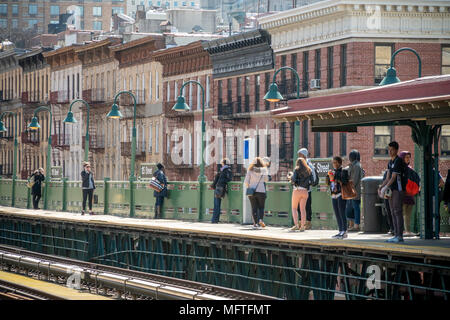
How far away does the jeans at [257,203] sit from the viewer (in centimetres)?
2995

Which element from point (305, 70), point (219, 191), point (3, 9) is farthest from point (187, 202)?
point (3, 9)

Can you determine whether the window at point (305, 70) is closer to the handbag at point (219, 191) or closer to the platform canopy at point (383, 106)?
the handbag at point (219, 191)

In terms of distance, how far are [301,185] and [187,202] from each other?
363 inches

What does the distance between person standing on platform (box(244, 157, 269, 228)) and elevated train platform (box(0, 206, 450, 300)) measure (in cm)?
45

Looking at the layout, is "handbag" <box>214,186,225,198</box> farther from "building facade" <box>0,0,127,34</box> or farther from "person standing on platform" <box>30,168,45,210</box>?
"building facade" <box>0,0,127,34</box>

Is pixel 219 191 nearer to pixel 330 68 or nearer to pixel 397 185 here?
pixel 397 185

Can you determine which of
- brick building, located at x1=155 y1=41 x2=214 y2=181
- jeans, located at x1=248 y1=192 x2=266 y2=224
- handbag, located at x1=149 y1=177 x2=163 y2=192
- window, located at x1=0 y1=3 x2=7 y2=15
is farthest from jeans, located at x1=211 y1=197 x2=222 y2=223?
window, located at x1=0 y1=3 x2=7 y2=15

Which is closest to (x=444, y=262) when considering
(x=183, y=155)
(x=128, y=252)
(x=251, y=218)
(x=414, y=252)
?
(x=414, y=252)

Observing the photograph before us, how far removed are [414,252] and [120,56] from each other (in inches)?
2586

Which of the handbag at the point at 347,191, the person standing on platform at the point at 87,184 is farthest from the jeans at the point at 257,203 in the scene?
the person standing on platform at the point at 87,184

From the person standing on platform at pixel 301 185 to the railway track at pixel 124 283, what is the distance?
10.1 feet

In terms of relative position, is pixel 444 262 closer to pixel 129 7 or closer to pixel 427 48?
pixel 427 48

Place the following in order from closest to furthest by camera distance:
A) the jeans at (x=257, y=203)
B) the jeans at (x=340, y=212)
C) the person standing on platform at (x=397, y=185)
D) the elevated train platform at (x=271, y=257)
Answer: the elevated train platform at (x=271, y=257) → the person standing on platform at (x=397, y=185) → the jeans at (x=340, y=212) → the jeans at (x=257, y=203)

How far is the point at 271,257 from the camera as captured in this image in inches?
1057
